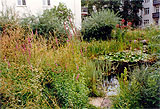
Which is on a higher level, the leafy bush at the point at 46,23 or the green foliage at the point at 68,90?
the leafy bush at the point at 46,23

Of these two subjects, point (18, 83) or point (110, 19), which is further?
point (110, 19)

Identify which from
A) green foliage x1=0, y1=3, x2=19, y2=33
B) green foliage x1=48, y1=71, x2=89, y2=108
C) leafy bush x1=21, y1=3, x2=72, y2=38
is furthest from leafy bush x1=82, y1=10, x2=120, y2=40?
green foliage x1=48, y1=71, x2=89, y2=108

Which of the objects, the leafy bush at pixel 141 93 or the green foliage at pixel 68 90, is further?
the green foliage at pixel 68 90

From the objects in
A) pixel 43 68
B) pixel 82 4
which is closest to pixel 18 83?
pixel 43 68

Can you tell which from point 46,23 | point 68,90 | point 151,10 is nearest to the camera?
point 68,90

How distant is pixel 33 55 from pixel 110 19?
3564 millimetres

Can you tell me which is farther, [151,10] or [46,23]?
[46,23]

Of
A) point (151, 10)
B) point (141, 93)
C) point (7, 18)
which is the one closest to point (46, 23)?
point (7, 18)

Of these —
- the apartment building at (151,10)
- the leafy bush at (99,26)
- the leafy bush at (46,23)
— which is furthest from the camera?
the leafy bush at (99,26)

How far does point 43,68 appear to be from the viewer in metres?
1.72

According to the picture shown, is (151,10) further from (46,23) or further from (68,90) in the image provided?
(46,23)

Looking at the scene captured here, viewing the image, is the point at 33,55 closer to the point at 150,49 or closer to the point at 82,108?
the point at 82,108

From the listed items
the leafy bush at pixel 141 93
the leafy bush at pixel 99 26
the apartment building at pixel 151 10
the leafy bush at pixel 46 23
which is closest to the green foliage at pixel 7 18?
the leafy bush at pixel 46 23

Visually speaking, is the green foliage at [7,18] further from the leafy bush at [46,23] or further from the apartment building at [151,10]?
the apartment building at [151,10]
